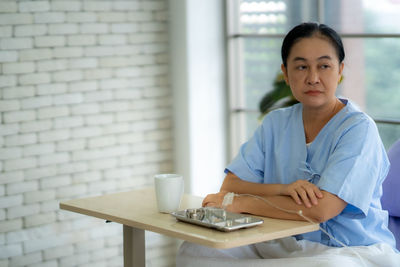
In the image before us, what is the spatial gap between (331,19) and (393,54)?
435 millimetres

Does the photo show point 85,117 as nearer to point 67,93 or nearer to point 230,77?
point 67,93

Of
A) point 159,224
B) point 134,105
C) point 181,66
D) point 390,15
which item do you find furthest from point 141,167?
point 159,224

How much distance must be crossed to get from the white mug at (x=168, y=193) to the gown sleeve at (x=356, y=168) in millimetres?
457

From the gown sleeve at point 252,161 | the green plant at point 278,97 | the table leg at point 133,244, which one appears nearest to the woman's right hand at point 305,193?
the gown sleeve at point 252,161

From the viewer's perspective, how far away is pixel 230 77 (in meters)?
4.29

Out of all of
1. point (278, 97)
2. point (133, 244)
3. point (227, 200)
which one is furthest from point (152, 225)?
point (278, 97)

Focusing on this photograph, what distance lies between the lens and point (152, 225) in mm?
1988

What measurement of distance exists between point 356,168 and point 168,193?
0.59 metres

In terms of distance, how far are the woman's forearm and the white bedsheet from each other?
0.55 feet

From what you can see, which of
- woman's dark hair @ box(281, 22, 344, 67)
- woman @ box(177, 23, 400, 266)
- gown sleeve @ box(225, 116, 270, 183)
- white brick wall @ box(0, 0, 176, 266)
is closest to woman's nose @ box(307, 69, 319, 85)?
woman @ box(177, 23, 400, 266)

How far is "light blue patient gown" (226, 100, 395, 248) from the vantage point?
2.09 meters

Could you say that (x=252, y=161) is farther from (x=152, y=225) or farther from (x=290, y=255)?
(x=152, y=225)

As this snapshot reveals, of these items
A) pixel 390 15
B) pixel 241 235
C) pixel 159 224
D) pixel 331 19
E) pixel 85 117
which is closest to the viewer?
pixel 241 235

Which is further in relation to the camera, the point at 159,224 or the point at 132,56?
the point at 132,56
